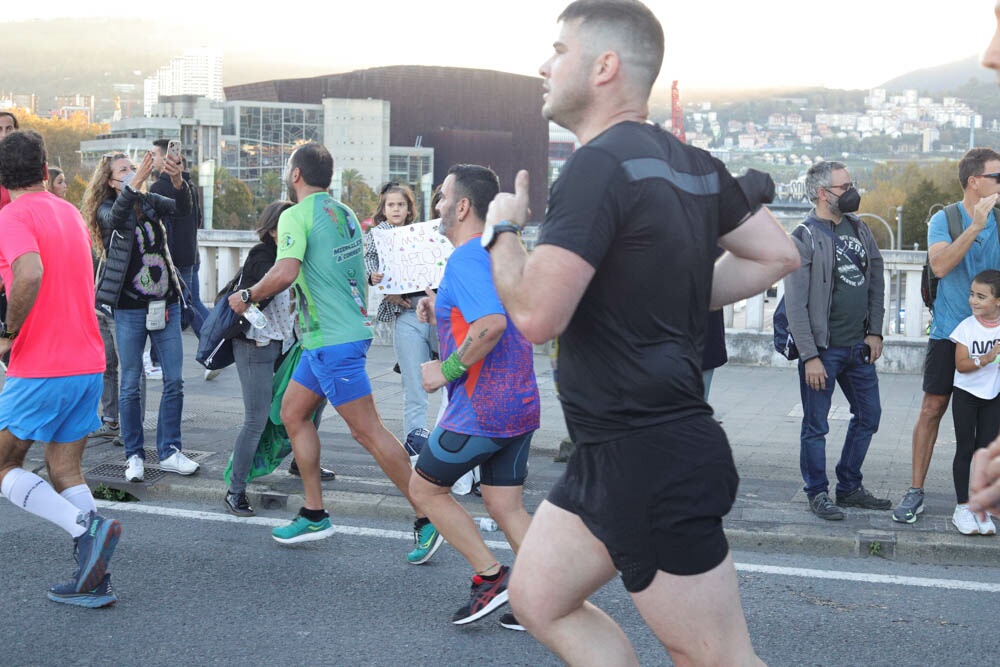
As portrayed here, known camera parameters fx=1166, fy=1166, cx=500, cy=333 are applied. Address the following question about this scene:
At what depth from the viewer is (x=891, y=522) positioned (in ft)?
20.5

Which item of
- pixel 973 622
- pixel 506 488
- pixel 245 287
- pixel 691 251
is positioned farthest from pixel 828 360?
pixel 691 251

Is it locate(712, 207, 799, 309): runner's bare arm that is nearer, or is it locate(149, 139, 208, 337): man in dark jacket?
locate(712, 207, 799, 309): runner's bare arm

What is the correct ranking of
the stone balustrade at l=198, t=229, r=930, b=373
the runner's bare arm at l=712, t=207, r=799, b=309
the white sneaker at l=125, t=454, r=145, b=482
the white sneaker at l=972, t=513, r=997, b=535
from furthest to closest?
the stone balustrade at l=198, t=229, r=930, b=373 → the white sneaker at l=125, t=454, r=145, b=482 → the white sneaker at l=972, t=513, r=997, b=535 → the runner's bare arm at l=712, t=207, r=799, b=309

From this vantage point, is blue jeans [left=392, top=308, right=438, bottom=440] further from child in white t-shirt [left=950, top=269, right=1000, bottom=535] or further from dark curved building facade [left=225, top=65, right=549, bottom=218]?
dark curved building facade [left=225, top=65, right=549, bottom=218]

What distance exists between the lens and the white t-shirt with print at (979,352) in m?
6.05

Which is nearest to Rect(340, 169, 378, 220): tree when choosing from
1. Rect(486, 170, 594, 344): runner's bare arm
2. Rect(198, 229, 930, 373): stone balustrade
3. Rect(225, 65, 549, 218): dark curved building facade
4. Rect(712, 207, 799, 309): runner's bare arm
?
Rect(225, 65, 549, 218): dark curved building facade

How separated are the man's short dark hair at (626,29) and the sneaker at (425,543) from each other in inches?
128

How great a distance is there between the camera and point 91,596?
497 cm

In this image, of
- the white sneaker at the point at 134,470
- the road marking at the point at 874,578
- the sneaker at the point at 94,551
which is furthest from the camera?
the white sneaker at the point at 134,470

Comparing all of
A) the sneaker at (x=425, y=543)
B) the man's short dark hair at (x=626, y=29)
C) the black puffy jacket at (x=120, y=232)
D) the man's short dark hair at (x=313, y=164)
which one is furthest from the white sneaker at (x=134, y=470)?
the man's short dark hair at (x=626, y=29)

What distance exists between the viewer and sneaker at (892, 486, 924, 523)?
6230mm

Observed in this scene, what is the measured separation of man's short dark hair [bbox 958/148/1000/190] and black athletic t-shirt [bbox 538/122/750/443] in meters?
3.94

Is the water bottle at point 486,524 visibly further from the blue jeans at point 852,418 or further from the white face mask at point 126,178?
the white face mask at point 126,178

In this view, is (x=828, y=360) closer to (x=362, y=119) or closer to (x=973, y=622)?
(x=973, y=622)
